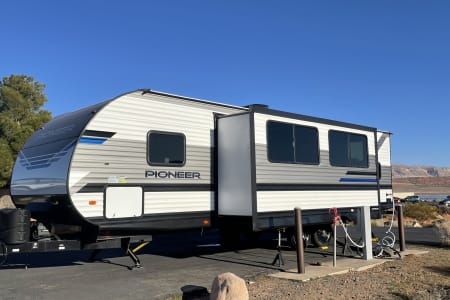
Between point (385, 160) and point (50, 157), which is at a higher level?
point (385, 160)

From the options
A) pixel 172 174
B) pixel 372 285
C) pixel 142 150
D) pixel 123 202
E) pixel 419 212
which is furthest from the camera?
pixel 419 212

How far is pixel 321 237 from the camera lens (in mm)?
11664

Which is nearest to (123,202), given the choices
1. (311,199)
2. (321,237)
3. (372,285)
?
(372,285)

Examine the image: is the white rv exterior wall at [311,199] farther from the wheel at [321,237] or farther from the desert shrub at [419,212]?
the desert shrub at [419,212]

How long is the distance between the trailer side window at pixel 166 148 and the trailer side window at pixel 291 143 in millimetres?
1882

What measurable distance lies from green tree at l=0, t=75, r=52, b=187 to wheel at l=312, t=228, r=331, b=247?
18.5 m

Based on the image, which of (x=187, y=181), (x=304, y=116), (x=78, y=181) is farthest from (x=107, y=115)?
(x=304, y=116)

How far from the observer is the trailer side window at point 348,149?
36.1ft

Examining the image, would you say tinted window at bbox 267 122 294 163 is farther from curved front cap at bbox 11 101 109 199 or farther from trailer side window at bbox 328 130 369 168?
curved front cap at bbox 11 101 109 199

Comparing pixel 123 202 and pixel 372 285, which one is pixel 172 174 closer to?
pixel 123 202

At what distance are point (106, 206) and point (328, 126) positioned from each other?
19.4ft

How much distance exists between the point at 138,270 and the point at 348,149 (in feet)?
20.2

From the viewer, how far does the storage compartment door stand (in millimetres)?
7438

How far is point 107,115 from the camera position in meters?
7.60
